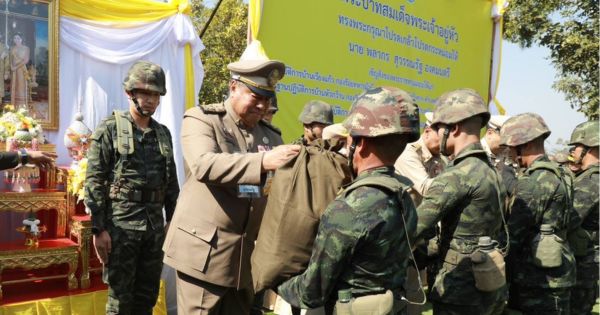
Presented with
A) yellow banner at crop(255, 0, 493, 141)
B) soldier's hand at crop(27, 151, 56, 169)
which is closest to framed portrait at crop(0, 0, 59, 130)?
soldier's hand at crop(27, 151, 56, 169)

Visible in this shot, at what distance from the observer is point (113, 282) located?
3.29m

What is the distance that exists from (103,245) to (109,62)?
232cm

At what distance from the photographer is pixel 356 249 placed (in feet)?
5.61

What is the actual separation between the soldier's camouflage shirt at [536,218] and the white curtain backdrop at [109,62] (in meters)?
3.39

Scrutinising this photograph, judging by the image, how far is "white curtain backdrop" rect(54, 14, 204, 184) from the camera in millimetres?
4703

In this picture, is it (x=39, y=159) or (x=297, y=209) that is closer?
(x=297, y=209)

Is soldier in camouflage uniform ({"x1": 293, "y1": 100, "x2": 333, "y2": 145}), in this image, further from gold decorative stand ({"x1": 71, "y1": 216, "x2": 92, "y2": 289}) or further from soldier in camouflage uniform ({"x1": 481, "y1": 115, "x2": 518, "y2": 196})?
gold decorative stand ({"x1": 71, "y1": 216, "x2": 92, "y2": 289})

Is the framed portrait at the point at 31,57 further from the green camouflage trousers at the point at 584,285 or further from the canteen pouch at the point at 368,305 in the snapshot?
the green camouflage trousers at the point at 584,285

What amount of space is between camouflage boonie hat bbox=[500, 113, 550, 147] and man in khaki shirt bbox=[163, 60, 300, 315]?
1857mm

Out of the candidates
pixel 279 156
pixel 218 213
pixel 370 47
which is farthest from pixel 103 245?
pixel 370 47

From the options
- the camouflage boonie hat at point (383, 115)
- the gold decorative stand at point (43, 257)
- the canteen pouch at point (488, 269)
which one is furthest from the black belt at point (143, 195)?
the canteen pouch at point (488, 269)

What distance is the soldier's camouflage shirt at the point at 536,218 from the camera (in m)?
A: 3.15

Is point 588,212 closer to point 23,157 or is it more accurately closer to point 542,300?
point 542,300

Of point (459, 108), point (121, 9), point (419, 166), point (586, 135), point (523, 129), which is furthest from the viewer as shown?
point (121, 9)
